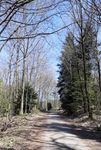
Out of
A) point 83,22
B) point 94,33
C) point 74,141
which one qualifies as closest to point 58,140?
point 74,141

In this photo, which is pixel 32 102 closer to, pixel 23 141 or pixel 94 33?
pixel 94 33

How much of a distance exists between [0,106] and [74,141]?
13.1 metres

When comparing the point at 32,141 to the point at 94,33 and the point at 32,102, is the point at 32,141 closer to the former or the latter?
the point at 94,33

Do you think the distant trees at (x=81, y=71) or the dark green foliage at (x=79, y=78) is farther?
the dark green foliage at (x=79, y=78)

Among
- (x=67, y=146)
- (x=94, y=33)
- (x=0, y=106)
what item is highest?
(x=94, y=33)

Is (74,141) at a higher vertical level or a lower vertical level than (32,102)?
lower

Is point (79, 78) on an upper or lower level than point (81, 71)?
lower

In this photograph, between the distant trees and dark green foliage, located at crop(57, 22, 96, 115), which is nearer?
the distant trees

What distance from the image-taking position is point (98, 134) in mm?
20906

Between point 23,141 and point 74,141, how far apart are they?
2.34 m

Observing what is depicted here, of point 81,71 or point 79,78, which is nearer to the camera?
point 79,78

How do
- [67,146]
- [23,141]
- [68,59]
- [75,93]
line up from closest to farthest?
[67,146], [23,141], [75,93], [68,59]

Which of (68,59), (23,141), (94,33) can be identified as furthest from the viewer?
(68,59)

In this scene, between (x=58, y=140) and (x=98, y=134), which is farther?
(x=98, y=134)
